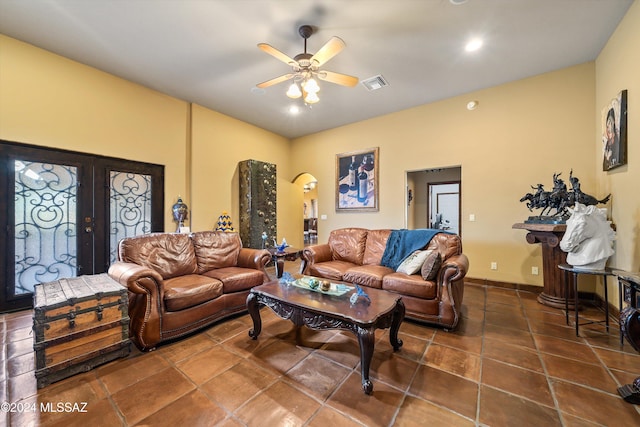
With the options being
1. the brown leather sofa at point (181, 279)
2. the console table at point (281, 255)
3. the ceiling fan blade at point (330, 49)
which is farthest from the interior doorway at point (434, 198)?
the brown leather sofa at point (181, 279)

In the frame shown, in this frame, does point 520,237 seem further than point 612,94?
Yes

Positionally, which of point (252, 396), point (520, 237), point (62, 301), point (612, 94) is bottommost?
point (252, 396)

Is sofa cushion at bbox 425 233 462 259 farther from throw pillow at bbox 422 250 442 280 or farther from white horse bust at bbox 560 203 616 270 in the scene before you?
white horse bust at bbox 560 203 616 270

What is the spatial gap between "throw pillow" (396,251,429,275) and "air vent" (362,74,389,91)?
2659 mm

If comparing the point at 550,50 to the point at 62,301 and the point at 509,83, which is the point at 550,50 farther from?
the point at 62,301

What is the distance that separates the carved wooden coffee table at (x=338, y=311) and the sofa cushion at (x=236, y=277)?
20.7 inches

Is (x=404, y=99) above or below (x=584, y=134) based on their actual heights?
above

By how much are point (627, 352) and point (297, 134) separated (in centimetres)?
624

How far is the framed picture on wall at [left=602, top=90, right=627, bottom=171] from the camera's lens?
252 cm

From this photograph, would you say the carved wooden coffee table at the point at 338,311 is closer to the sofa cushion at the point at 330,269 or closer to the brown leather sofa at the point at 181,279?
the brown leather sofa at the point at 181,279

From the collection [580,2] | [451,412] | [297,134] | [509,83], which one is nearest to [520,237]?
[509,83]

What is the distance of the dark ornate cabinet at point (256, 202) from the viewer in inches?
204

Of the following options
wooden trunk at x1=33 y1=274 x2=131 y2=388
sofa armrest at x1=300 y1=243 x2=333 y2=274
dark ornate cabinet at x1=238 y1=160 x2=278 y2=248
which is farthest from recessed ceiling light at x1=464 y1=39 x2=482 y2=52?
wooden trunk at x1=33 y1=274 x2=131 y2=388

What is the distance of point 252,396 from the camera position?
5.26ft
